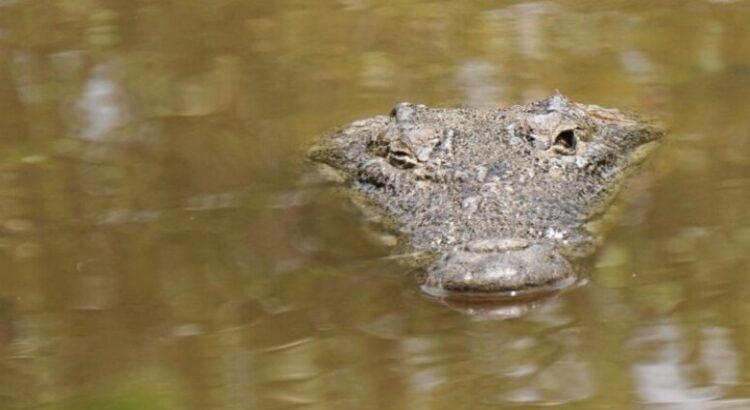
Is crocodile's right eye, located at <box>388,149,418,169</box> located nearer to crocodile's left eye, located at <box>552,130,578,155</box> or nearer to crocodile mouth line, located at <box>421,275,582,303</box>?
crocodile's left eye, located at <box>552,130,578,155</box>

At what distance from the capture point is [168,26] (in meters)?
8.88

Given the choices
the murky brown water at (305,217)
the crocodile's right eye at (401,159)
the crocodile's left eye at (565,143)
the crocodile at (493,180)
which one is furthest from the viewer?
the crocodile's left eye at (565,143)

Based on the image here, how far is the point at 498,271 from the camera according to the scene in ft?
16.3

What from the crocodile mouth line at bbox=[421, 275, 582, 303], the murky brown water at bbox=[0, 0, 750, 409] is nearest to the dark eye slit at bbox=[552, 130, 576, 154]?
the murky brown water at bbox=[0, 0, 750, 409]

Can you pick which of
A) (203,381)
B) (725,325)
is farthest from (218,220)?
(725,325)

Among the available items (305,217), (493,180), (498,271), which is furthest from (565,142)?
(498,271)

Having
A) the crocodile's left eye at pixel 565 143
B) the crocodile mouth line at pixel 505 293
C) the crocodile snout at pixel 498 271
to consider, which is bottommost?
the crocodile mouth line at pixel 505 293

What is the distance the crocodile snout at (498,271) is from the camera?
4.94 meters

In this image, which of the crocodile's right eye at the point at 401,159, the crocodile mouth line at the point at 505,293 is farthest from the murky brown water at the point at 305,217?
the crocodile's right eye at the point at 401,159

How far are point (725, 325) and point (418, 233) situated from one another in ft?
4.40

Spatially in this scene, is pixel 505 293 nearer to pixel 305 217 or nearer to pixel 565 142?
pixel 305 217

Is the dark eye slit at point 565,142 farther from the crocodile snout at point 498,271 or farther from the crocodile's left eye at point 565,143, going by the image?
the crocodile snout at point 498,271

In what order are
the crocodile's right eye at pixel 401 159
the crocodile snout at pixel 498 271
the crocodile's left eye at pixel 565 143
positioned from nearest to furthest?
the crocodile snout at pixel 498 271
the crocodile's right eye at pixel 401 159
the crocodile's left eye at pixel 565 143

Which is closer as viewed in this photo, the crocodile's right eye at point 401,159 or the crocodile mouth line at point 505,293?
the crocodile mouth line at point 505,293
